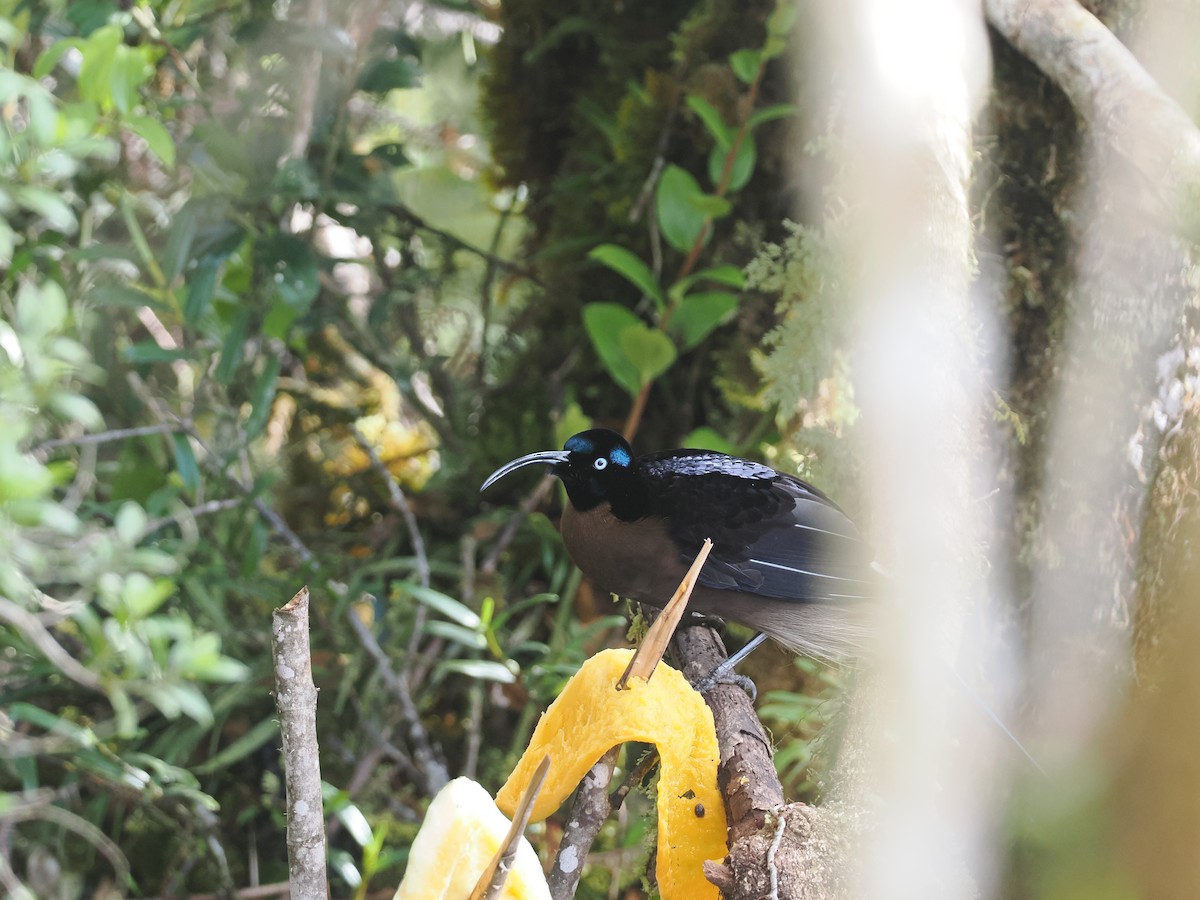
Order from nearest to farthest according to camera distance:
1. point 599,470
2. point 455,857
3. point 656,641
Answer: point 455,857, point 656,641, point 599,470

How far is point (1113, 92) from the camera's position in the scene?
107cm

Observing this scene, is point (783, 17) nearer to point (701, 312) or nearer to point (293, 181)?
point (701, 312)

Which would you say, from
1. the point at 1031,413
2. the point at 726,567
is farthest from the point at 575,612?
the point at 1031,413

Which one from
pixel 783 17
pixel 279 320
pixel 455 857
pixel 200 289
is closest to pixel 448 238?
pixel 279 320

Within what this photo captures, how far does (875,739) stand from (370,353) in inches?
56.5

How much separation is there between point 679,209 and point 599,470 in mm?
662

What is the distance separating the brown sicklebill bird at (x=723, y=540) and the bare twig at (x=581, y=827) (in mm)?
297

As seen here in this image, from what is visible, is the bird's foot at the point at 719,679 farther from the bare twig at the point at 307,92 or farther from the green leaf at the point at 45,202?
the bare twig at the point at 307,92

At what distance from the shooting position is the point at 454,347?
2.91m

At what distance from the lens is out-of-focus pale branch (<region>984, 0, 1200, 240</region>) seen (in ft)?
3.20

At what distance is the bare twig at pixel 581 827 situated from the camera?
0.83 meters

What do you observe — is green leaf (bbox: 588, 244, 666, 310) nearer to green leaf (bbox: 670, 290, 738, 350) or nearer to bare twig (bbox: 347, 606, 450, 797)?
green leaf (bbox: 670, 290, 738, 350)

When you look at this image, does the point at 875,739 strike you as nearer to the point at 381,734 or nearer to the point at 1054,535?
the point at 1054,535

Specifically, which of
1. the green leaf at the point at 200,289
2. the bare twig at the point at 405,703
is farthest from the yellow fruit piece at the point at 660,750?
the green leaf at the point at 200,289
